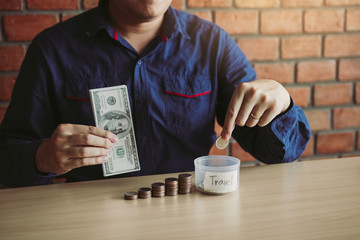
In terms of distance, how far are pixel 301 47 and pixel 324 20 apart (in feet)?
0.52

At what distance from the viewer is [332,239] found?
0.61m

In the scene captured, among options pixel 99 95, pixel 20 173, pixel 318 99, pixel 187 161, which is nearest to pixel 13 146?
pixel 20 173

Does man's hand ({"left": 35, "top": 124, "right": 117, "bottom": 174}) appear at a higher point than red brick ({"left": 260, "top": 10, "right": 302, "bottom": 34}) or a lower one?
lower

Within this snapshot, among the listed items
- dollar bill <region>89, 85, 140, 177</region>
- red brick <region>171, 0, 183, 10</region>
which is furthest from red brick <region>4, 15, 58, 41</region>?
dollar bill <region>89, 85, 140, 177</region>

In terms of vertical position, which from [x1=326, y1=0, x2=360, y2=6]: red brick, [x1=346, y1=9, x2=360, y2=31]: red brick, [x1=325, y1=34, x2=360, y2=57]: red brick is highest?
[x1=326, y1=0, x2=360, y2=6]: red brick

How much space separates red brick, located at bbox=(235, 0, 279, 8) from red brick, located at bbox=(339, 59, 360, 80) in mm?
423

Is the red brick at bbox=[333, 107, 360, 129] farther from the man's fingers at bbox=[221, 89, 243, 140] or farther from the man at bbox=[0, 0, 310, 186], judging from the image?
the man's fingers at bbox=[221, 89, 243, 140]

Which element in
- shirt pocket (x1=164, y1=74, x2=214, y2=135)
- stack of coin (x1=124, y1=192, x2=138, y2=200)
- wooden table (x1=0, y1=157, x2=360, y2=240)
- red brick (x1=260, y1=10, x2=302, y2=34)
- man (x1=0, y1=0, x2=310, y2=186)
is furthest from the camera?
red brick (x1=260, y1=10, x2=302, y2=34)

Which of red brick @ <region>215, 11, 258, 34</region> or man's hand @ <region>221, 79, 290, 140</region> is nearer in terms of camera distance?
man's hand @ <region>221, 79, 290, 140</region>

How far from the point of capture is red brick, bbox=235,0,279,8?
4.88 feet

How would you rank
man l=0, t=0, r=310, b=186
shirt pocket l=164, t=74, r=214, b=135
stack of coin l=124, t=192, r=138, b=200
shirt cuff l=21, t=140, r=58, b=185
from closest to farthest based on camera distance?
stack of coin l=124, t=192, r=138, b=200
shirt cuff l=21, t=140, r=58, b=185
man l=0, t=0, r=310, b=186
shirt pocket l=164, t=74, r=214, b=135

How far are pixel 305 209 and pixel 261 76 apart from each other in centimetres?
92

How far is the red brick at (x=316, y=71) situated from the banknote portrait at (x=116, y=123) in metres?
0.94

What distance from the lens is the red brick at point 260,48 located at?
152 centimetres
